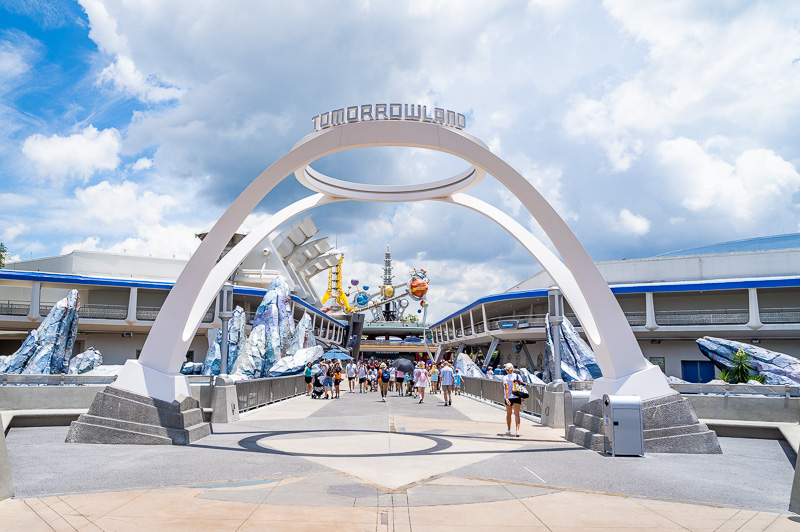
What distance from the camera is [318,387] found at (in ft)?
82.5

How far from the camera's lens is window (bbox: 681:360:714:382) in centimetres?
3931

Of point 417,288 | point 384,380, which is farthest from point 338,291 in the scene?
point 384,380

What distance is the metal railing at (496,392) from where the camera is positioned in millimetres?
17062

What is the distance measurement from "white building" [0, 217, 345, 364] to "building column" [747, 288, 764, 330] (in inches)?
1311

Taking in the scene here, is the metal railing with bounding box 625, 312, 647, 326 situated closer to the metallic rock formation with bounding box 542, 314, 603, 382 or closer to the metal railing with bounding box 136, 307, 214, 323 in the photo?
the metallic rock formation with bounding box 542, 314, 603, 382

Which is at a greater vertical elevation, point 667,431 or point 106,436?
point 667,431

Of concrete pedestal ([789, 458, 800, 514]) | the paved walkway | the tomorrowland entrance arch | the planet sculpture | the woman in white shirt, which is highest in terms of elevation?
the planet sculpture

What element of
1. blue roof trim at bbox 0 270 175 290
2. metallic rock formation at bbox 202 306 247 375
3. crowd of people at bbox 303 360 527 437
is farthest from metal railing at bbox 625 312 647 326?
blue roof trim at bbox 0 270 175 290

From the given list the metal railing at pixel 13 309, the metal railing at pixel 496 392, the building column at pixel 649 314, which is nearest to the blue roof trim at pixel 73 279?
the metal railing at pixel 13 309

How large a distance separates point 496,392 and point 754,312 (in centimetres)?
2405

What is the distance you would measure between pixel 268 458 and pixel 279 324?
2913 centimetres

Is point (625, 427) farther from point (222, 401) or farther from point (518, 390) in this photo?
point (222, 401)

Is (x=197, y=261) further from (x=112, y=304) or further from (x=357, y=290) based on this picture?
(x=357, y=290)

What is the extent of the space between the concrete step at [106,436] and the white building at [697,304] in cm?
3470
